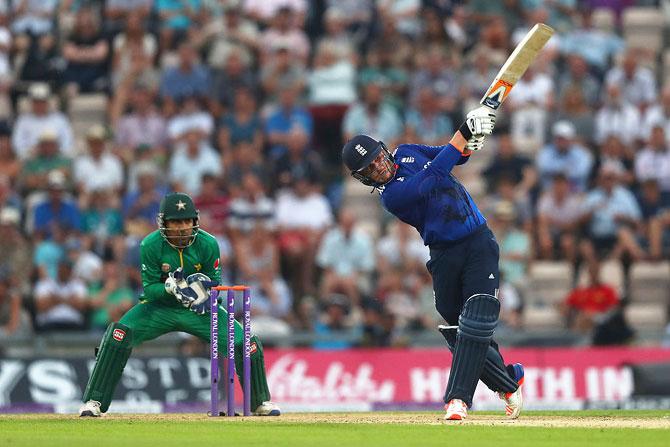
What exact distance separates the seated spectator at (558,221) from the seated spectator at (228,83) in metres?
4.56

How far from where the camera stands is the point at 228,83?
21.4 m

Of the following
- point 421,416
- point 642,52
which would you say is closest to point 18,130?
point 642,52

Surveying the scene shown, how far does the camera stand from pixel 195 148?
20234 mm

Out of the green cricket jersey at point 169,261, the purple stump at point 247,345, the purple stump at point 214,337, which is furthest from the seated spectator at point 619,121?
the purple stump at point 214,337

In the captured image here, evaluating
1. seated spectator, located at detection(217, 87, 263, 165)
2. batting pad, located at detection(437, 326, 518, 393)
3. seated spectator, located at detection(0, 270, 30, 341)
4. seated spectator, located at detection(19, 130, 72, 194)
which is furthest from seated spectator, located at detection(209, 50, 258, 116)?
batting pad, located at detection(437, 326, 518, 393)

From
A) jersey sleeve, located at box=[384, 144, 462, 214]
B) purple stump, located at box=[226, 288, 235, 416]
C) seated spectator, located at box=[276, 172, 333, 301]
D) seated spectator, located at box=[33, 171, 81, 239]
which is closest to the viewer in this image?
jersey sleeve, located at box=[384, 144, 462, 214]

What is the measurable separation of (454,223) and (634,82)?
10.6 m

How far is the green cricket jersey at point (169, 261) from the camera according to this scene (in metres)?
12.2

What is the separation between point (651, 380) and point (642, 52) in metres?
6.68

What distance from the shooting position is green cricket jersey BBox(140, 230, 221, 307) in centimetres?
1216

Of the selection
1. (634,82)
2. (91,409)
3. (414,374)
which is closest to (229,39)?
(634,82)

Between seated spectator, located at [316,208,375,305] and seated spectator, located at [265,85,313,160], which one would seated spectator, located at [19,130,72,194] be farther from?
seated spectator, located at [316,208,375,305]

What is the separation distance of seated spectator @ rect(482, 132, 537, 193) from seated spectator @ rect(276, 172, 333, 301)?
2.21 meters

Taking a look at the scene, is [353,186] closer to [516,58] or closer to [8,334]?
[8,334]
